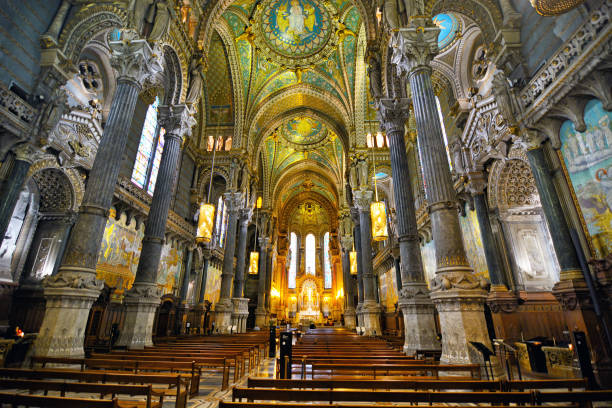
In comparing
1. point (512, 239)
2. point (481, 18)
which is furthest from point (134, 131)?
point (512, 239)

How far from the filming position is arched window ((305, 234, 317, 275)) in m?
38.6

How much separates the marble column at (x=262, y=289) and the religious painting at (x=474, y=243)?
17706mm

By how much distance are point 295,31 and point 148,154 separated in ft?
37.0

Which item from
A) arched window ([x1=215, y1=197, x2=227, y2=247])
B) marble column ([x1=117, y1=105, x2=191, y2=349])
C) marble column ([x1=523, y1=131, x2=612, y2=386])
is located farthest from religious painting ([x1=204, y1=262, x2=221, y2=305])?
marble column ([x1=523, y1=131, x2=612, y2=386])

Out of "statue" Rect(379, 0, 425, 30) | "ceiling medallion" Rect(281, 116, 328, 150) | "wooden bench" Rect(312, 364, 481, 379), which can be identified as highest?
"ceiling medallion" Rect(281, 116, 328, 150)

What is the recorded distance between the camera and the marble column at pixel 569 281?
18.3 feet

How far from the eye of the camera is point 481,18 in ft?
28.9

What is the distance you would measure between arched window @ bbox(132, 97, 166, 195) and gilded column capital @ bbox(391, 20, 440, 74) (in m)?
11.5

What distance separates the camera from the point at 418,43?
277 inches

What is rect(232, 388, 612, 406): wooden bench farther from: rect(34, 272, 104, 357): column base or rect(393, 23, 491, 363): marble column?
rect(34, 272, 104, 357): column base

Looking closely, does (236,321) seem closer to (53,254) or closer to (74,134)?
(53,254)

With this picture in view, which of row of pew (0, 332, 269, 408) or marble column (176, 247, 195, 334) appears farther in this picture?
marble column (176, 247, 195, 334)

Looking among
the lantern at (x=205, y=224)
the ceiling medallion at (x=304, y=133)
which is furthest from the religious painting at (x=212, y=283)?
the ceiling medallion at (x=304, y=133)

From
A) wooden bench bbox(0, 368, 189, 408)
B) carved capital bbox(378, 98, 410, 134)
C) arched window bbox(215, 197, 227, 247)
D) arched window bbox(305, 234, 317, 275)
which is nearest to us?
wooden bench bbox(0, 368, 189, 408)
